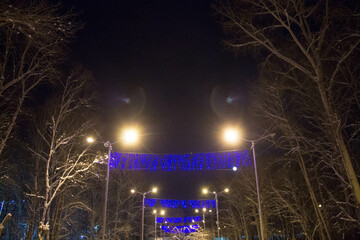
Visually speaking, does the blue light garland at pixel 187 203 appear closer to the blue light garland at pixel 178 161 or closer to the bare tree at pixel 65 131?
the blue light garland at pixel 178 161

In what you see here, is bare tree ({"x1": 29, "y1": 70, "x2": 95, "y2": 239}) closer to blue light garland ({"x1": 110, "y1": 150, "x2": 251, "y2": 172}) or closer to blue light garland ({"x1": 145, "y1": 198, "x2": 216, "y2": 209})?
blue light garland ({"x1": 110, "y1": 150, "x2": 251, "y2": 172})

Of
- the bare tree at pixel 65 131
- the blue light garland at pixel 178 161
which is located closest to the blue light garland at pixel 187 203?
the blue light garland at pixel 178 161

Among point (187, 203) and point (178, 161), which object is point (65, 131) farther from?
point (187, 203)

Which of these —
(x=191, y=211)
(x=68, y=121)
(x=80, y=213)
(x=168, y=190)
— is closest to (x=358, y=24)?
(x=68, y=121)

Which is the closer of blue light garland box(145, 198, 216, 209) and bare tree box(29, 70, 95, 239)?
bare tree box(29, 70, 95, 239)

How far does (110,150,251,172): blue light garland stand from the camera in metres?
36.5

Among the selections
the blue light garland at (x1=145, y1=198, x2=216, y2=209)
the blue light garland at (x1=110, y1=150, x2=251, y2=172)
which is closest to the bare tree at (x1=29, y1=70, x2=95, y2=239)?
the blue light garland at (x1=110, y1=150, x2=251, y2=172)

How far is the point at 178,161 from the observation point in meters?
39.5

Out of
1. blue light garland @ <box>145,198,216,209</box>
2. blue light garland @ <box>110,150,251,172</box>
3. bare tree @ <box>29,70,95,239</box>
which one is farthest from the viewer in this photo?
blue light garland @ <box>145,198,216,209</box>

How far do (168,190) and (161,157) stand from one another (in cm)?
2934

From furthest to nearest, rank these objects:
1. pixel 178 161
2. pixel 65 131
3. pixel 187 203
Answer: pixel 187 203, pixel 178 161, pixel 65 131

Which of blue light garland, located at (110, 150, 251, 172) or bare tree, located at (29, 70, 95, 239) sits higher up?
blue light garland, located at (110, 150, 251, 172)

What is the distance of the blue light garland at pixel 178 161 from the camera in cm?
3647

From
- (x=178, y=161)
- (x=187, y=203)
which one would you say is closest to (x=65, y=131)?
(x=178, y=161)
